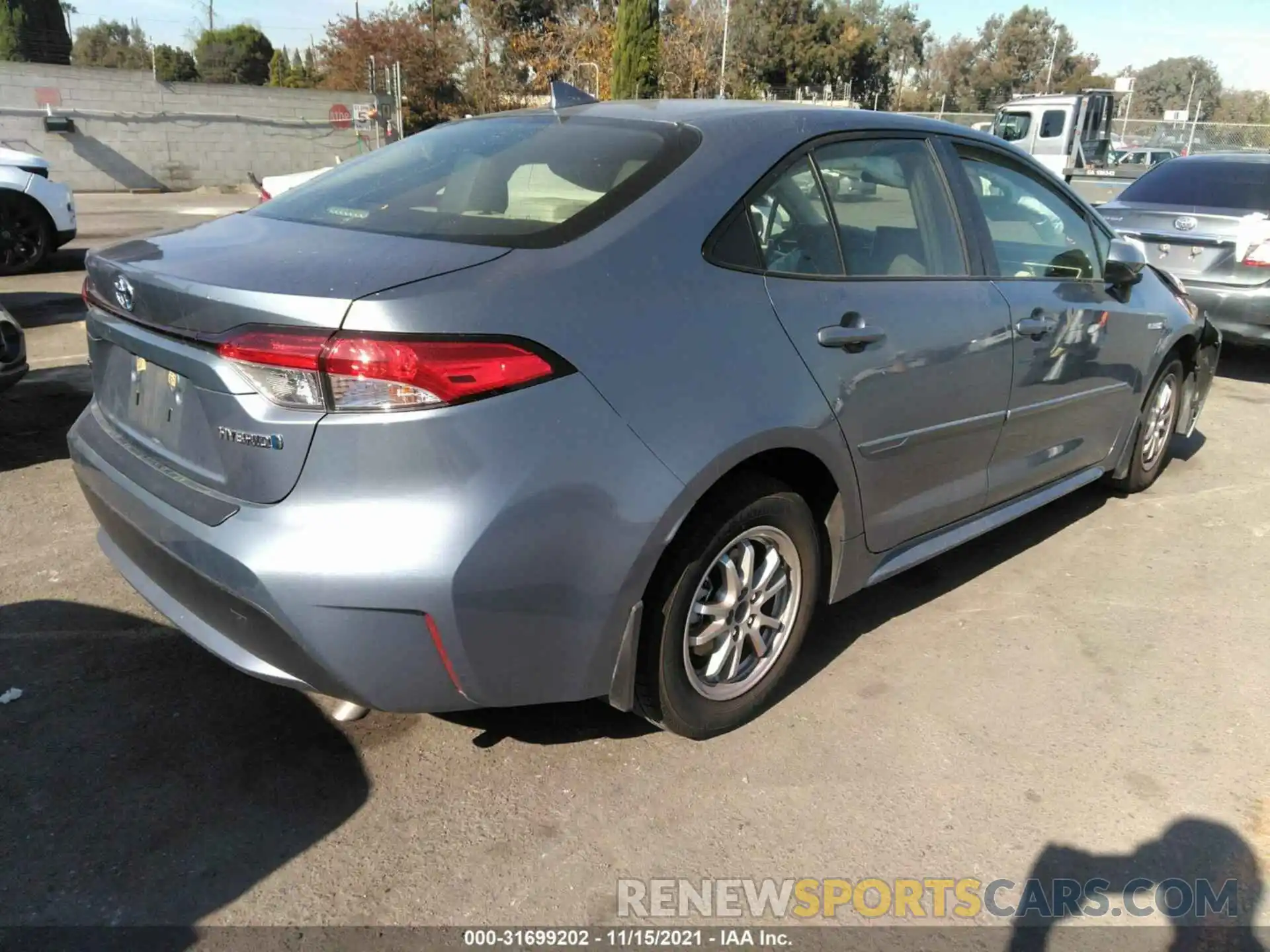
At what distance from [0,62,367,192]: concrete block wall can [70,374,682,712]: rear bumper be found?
2335cm

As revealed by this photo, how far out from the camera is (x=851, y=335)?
9.23ft

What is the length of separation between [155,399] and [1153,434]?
4549 mm

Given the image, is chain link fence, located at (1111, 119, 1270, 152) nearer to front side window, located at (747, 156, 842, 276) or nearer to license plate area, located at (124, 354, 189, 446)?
front side window, located at (747, 156, 842, 276)

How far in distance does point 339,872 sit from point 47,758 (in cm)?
94

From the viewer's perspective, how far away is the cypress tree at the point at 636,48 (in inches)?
815

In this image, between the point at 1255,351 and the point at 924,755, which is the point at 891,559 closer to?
the point at 924,755

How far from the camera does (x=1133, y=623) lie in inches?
147

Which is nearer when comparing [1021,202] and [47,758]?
[47,758]

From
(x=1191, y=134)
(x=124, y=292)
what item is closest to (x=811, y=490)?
(x=124, y=292)

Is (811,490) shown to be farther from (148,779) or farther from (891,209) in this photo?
(148,779)

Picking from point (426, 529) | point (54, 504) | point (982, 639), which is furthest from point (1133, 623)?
point (54, 504)

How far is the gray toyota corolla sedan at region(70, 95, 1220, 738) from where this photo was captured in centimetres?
207

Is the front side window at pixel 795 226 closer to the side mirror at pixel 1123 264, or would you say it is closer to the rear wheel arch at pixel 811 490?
the rear wheel arch at pixel 811 490

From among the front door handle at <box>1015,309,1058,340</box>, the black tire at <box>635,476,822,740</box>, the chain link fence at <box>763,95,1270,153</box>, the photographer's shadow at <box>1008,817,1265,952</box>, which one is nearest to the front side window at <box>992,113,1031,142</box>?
the chain link fence at <box>763,95,1270,153</box>
